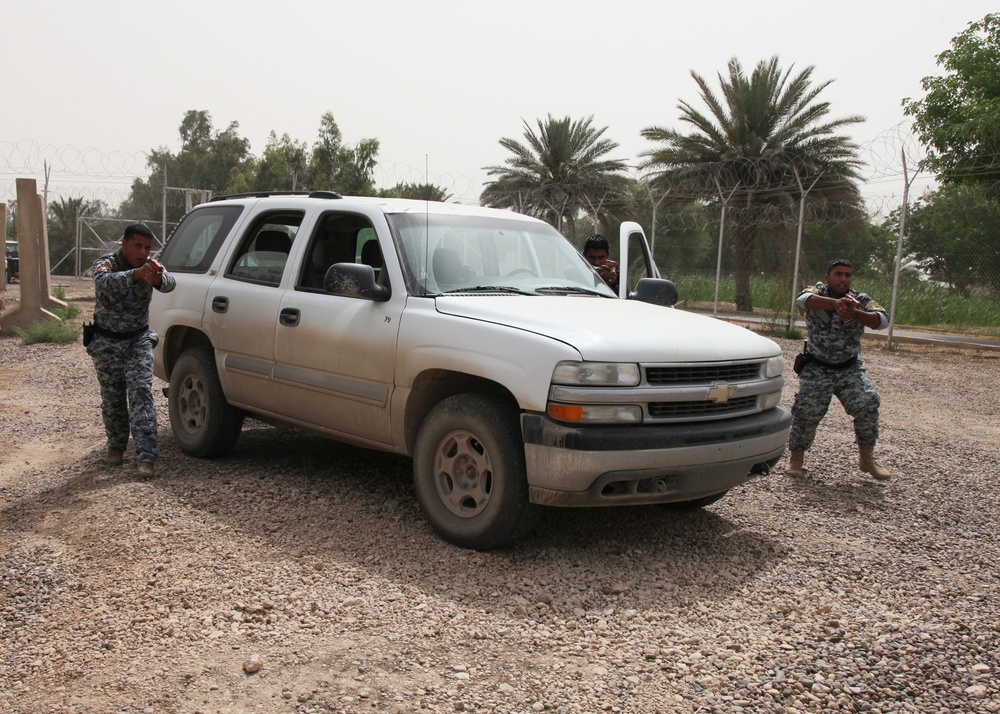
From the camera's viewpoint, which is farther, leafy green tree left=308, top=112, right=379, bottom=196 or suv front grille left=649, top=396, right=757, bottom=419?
leafy green tree left=308, top=112, right=379, bottom=196

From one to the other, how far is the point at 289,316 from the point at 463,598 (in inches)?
89.7

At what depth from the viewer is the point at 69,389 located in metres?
9.34

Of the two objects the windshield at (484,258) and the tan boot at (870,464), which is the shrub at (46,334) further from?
the tan boot at (870,464)

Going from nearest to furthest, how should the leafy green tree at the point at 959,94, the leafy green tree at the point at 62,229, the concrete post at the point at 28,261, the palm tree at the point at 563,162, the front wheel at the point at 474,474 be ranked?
the front wheel at the point at 474,474, the concrete post at the point at 28,261, the leafy green tree at the point at 959,94, the palm tree at the point at 563,162, the leafy green tree at the point at 62,229

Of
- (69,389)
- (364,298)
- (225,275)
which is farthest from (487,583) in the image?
(69,389)

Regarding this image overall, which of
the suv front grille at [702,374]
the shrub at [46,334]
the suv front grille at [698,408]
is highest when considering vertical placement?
the suv front grille at [702,374]

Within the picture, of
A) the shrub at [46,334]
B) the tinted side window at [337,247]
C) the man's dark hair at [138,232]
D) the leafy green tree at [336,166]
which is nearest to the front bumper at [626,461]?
the tinted side window at [337,247]

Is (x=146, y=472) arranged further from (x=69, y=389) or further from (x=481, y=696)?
(x=69, y=389)

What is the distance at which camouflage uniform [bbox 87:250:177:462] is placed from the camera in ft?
19.1

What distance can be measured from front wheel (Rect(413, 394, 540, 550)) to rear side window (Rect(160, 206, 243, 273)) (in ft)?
8.46

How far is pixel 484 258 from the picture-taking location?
17.3 feet

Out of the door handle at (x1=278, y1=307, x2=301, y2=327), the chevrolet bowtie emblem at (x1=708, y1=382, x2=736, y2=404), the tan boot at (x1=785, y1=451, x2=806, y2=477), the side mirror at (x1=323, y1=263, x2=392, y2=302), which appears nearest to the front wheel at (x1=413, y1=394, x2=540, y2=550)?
the side mirror at (x1=323, y1=263, x2=392, y2=302)

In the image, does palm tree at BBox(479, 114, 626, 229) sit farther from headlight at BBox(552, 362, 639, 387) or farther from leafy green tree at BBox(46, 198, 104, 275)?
headlight at BBox(552, 362, 639, 387)

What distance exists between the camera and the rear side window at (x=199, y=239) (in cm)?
633
